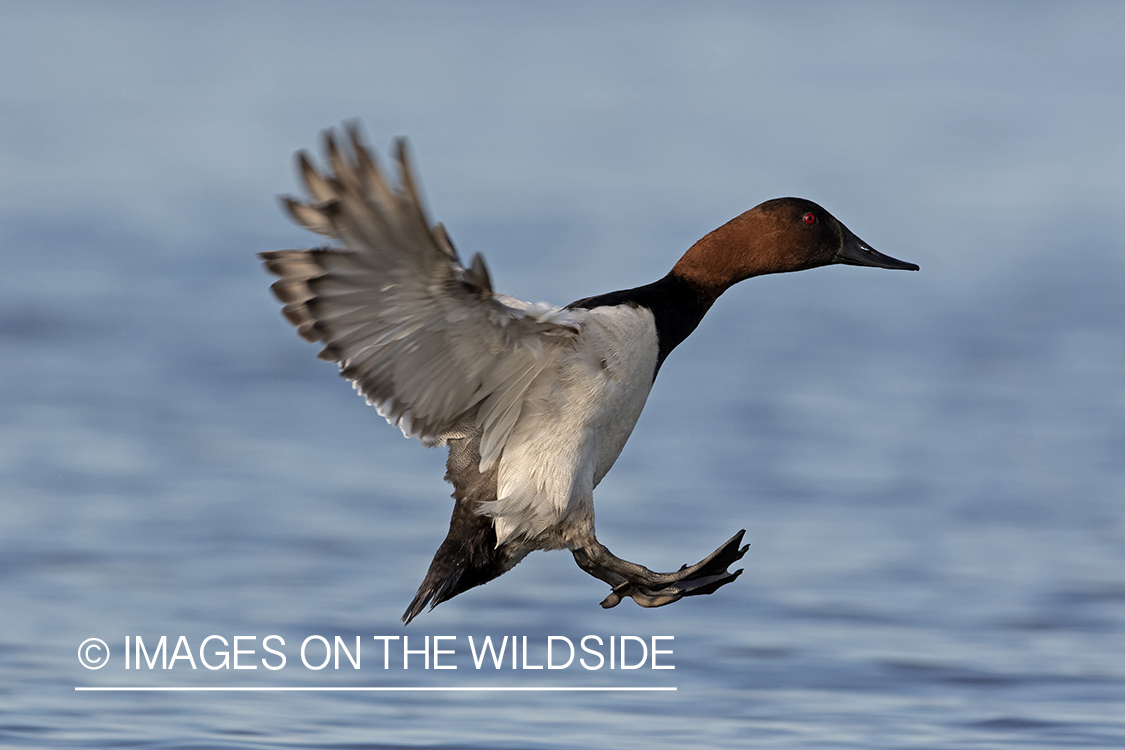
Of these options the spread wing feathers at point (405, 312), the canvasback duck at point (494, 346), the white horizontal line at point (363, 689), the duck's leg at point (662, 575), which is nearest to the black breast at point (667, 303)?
the canvasback duck at point (494, 346)

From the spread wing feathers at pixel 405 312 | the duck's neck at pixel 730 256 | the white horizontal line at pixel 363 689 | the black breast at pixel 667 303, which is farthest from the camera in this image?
the white horizontal line at pixel 363 689

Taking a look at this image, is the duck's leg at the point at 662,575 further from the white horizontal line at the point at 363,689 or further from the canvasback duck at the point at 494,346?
the white horizontal line at the point at 363,689

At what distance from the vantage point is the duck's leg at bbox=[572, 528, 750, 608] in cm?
619

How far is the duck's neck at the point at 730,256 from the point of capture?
6539mm

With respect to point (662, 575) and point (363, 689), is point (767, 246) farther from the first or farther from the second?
point (363, 689)

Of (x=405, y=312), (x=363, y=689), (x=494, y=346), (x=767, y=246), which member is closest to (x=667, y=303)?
(x=767, y=246)

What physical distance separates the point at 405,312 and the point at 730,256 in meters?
1.67

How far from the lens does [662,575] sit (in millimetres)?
6254

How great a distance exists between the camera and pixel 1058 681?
→ 7.95m

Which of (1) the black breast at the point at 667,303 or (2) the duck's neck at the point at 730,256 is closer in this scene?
(1) the black breast at the point at 667,303

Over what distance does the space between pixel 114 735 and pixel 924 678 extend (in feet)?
12.4

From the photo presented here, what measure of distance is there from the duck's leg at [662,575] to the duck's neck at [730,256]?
1026mm

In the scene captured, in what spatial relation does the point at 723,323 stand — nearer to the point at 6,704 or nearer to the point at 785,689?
the point at 785,689

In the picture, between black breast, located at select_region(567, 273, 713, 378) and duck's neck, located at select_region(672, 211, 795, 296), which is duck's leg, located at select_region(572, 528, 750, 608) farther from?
duck's neck, located at select_region(672, 211, 795, 296)
